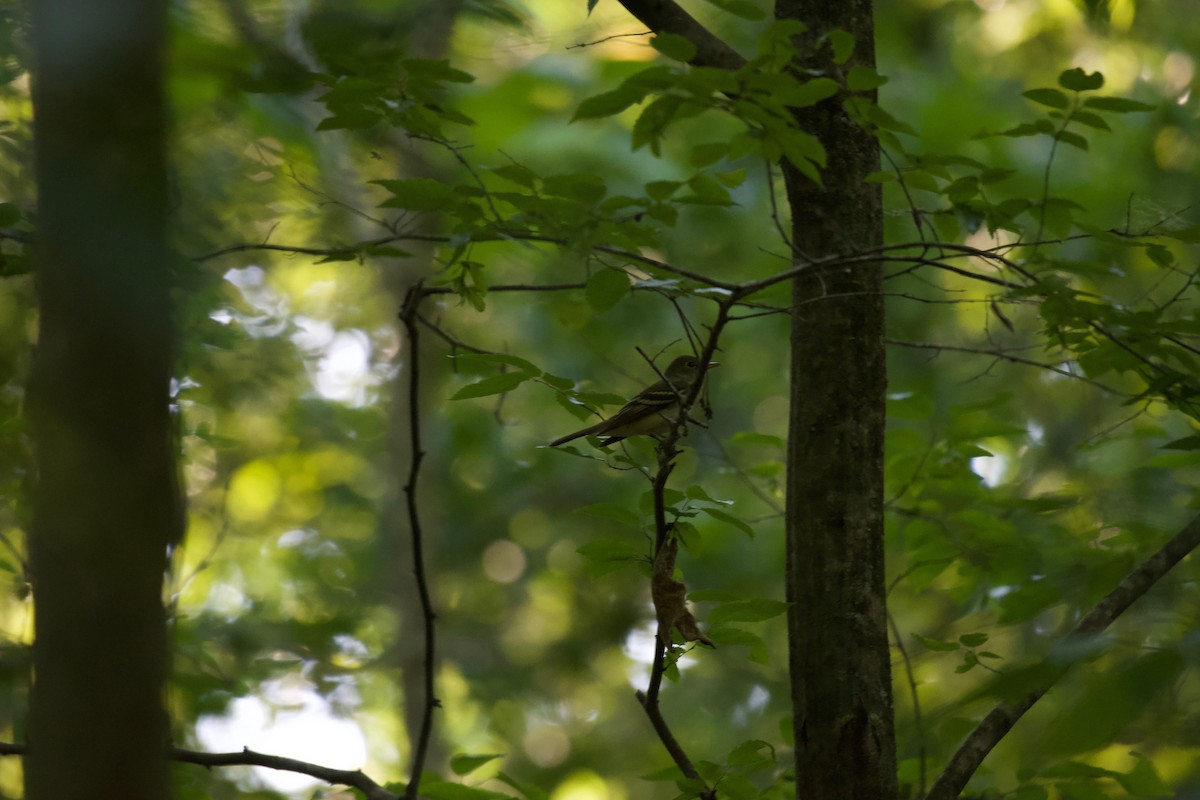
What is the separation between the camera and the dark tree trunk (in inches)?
50.3

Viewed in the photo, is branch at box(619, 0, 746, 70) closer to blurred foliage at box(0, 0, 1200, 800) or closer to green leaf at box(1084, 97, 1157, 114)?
blurred foliage at box(0, 0, 1200, 800)

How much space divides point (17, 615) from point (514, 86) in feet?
21.0

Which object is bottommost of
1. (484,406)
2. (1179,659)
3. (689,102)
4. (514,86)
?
(1179,659)

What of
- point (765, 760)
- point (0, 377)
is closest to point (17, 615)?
point (0, 377)

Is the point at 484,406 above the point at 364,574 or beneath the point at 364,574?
above

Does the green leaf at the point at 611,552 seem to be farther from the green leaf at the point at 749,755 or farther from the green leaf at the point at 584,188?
the green leaf at the point at 584,188

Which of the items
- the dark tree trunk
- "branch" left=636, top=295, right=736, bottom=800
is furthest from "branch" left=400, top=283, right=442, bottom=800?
the dark tree trunk

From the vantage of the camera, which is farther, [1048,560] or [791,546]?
[1048,560]

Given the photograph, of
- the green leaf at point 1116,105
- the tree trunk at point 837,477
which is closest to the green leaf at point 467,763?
the tree trunk at point 837,477

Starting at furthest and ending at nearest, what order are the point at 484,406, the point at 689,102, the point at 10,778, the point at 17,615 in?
the point at 484,406, the point at 10,778, the point at 17,615, the point at 689,102

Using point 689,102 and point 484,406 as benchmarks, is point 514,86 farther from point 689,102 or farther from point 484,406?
point 689,102

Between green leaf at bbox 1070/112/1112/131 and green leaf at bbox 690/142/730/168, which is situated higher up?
green leaf at bbox 1070/112/1112/131

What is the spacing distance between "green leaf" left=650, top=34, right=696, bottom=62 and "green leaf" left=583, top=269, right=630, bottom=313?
0.52 metres

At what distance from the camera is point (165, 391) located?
1.39 m
